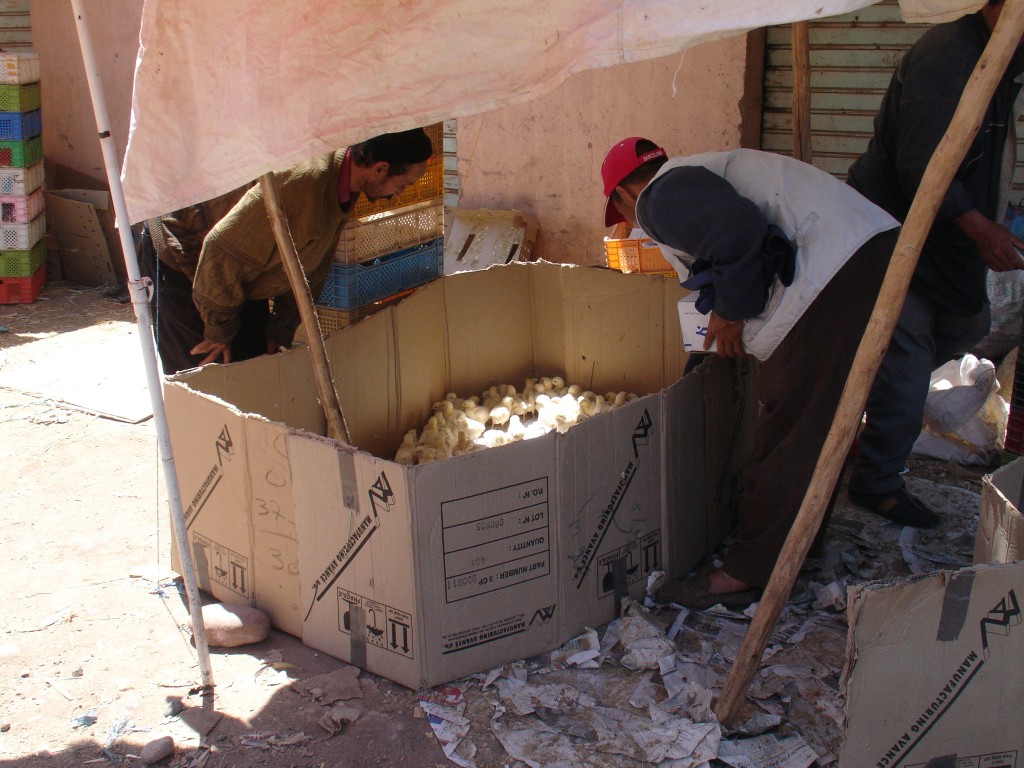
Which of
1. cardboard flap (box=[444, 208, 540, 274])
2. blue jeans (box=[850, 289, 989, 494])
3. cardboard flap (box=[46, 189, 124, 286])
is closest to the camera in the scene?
blue jeans (box=[850, 289, 989, 494])

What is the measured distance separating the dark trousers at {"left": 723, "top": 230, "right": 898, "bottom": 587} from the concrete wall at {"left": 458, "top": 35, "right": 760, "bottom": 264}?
2.64m

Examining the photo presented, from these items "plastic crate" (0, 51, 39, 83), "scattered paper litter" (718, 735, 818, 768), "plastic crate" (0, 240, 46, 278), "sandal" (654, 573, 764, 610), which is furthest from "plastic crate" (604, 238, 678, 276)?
"plastic crate" (0, 240, 46, 278)

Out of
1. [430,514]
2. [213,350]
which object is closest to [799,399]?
Result: [430,514]

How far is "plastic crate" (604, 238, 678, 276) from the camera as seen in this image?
4.73m

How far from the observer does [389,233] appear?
4.46 meters

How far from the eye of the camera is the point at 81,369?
235 inches

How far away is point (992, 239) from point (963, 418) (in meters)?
1.40

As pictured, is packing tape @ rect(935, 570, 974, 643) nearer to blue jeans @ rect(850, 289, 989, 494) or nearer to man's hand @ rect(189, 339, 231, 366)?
blue jeans @ rect(850, 289, 989, 494)

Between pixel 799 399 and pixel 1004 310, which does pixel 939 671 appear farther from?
pixel 1004 310

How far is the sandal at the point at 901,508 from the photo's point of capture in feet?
12.5

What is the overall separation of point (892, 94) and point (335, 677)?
8.99 ft

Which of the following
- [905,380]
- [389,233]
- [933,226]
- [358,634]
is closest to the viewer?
[358,634]

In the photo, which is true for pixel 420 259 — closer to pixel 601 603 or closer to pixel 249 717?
pixel 601 603

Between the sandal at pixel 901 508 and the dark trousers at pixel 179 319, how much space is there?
8.42 feet
